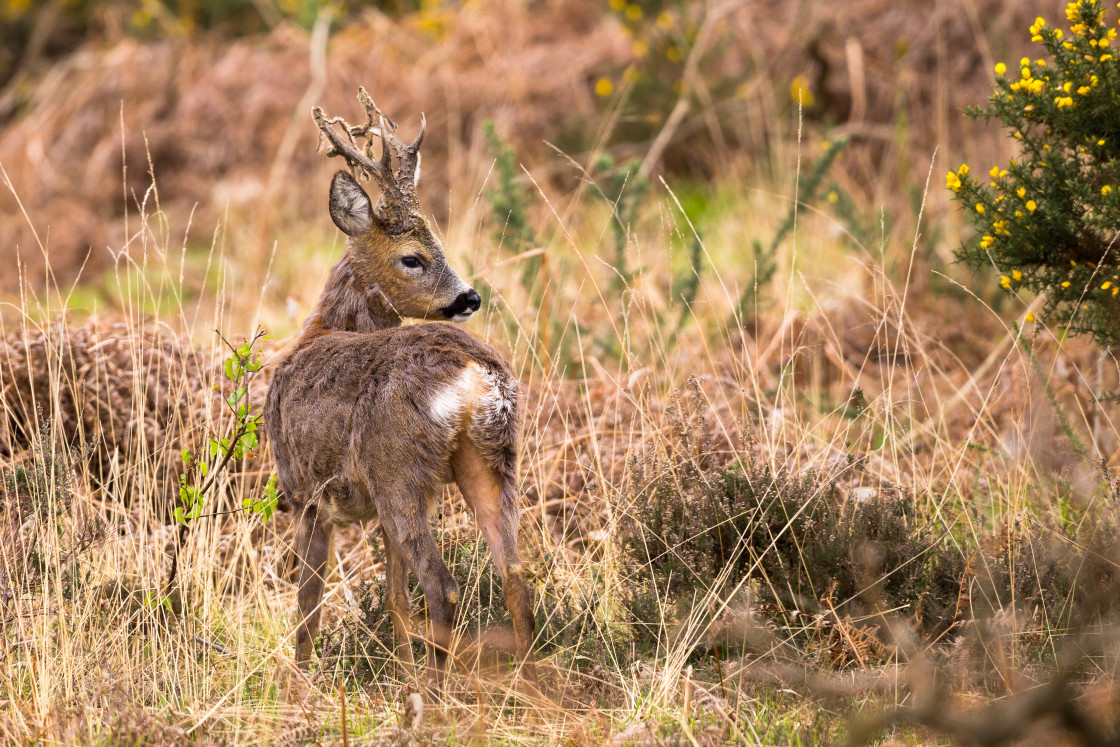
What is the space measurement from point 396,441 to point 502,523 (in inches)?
19.3

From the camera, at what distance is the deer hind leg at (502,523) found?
4039mm

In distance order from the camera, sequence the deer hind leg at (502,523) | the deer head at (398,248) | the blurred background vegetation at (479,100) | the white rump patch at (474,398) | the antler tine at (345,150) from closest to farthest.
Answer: the white rump patch at (474,398), the deer hind leg at (502,523), the antler tine at (345,150), the deer head at (398,248), the blurred background vegetation at (479,100)

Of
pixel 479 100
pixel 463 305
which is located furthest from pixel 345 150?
pixel 479 100

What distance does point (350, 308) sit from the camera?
4996 millimetres

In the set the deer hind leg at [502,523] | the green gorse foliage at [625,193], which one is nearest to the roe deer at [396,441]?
the deer hind leg at [502,523]

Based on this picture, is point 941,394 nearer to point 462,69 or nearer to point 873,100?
point 873,100

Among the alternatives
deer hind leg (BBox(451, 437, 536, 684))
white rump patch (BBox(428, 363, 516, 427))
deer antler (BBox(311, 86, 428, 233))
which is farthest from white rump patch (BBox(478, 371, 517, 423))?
deer antler (BBox(311, 86, 428, 233))

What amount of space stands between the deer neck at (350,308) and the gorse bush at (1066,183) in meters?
2.59

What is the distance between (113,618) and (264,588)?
0.72 m

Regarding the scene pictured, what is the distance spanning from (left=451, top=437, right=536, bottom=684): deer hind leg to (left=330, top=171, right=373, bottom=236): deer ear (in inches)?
55.0

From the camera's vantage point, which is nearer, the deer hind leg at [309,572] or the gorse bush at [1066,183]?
the deer hind leg at [309,572]

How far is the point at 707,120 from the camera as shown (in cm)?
1278

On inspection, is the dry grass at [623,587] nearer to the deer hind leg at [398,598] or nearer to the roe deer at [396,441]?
the deer hind leg at [398,598]

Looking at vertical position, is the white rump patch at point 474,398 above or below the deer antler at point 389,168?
below
